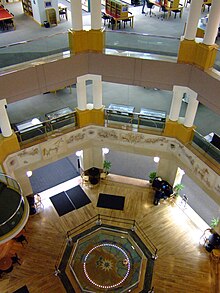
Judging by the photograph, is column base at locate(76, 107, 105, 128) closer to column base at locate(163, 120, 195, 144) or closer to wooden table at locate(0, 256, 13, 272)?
column base at locate(163, 120, 195, 144)

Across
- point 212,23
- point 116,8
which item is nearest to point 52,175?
point 116,8

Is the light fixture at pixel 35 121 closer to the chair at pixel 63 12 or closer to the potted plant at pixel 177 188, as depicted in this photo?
the chair at pixel 63 12

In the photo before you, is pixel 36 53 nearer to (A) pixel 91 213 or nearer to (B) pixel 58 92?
(B) pixel 58 92

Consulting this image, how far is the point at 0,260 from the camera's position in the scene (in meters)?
13.9

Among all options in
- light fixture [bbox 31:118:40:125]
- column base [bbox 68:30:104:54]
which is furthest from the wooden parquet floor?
column base [bbox 68:30:104:54]

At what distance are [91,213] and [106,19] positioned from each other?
10225mm

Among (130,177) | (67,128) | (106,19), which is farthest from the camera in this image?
(130,177)

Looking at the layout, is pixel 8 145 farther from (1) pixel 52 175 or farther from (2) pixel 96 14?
(2) pixel 96 14

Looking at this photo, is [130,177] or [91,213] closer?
[91,213]

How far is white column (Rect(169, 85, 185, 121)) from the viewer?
12.7 meters

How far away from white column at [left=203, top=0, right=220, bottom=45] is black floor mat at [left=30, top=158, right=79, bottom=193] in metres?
10.6

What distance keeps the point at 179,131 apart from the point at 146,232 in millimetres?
5428

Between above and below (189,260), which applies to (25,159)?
above

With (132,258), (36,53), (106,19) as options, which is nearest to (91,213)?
(132,258)
